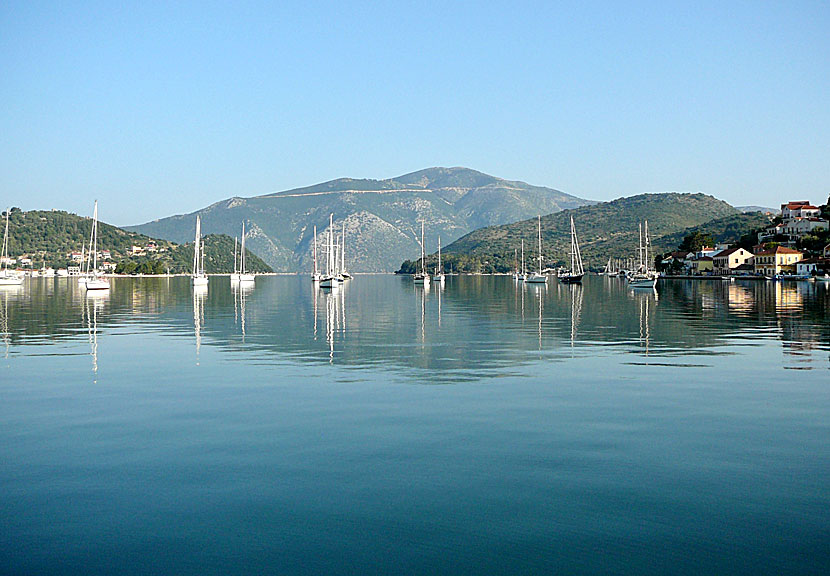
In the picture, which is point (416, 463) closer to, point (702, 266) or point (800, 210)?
point (702, 266)

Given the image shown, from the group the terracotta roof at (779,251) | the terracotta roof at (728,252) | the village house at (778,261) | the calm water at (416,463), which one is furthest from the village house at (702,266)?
the calm water at (416,463)

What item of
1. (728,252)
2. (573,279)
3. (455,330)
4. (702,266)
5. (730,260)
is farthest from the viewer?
(702,266)

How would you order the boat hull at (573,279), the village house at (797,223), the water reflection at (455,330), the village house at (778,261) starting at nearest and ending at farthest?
the water reflection at (455,330) < the boat hull at (573,279) < the village house at (778,261) < the village house at (797,223)

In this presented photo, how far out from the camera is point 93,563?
8.45 m

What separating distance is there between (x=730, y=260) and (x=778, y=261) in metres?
16.1

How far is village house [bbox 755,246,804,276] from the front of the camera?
154 metres

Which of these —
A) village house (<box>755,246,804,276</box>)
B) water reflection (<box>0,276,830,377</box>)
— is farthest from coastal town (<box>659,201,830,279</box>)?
water reflection (<box>0,276,830,377</box>)

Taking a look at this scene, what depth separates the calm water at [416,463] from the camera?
8688 mm

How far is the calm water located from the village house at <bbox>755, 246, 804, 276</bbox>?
461 ft

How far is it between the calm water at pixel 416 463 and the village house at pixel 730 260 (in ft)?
505

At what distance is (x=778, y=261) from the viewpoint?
155375 millimetres

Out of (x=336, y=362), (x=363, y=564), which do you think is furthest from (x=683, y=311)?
(x=363, y=564)

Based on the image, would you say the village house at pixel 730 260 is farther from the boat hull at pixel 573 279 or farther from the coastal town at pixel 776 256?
the boat hull at pixel 573 279

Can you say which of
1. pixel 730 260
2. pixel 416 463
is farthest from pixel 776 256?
pixel 416 463
